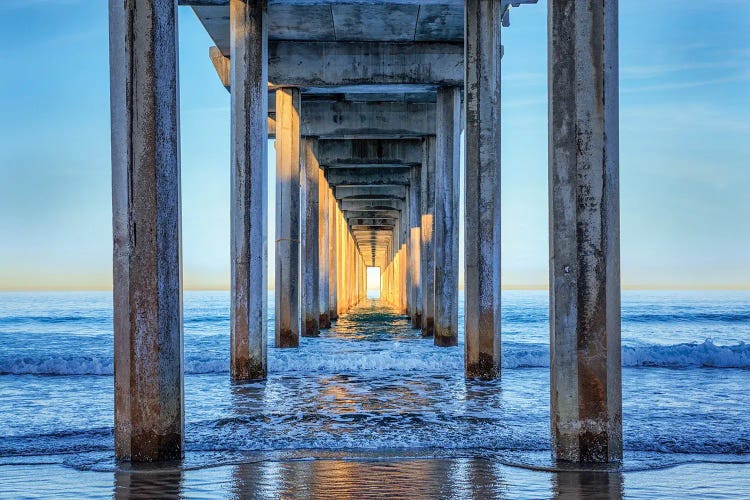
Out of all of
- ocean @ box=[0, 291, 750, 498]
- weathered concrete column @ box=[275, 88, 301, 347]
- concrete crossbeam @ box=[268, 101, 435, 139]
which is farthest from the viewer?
concrete crossbeam @ box=[268, 101, 435, 139]

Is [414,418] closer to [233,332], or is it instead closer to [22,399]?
[233,332]

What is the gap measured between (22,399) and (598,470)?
7948 millimetres

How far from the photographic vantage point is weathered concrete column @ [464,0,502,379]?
1037 cm

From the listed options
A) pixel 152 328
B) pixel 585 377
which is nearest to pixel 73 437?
pixel 152 328

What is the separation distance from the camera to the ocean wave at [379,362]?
13.3 meters

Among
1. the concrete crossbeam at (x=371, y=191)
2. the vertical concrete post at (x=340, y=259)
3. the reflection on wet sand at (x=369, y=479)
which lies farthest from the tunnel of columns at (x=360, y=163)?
the vertical concrete post at (x=340, y=259)

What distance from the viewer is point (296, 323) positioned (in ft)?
51.2

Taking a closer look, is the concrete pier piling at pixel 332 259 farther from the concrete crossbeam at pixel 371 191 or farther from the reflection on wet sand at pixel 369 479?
the reflection on wet sand at pixel 369 479

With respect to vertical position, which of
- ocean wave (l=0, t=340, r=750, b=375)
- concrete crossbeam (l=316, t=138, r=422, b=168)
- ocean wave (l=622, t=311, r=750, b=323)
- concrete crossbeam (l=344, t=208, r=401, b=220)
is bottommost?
ocean wave (l=622, t=311, r=750, b=323)

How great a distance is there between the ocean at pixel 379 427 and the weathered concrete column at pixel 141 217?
1.71ft

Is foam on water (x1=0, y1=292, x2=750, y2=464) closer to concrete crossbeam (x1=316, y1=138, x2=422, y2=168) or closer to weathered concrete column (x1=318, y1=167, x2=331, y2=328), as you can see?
weathered concrete column (x1=318, y1=167, x2=331, y2=328)

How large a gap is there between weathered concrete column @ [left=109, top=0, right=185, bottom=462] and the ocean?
52cm

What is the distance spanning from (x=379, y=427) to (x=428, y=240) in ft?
42.3

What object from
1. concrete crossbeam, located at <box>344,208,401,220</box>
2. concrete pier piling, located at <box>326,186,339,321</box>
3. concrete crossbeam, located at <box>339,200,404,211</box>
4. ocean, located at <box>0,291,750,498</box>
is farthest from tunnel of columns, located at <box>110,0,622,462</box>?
concrete crossbeam, located at <box>344,208,401,220</box>
